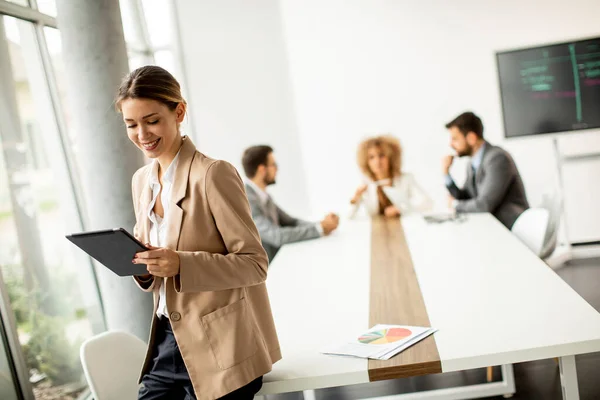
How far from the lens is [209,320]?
184 cm

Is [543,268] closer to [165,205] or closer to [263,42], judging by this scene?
[165,205]

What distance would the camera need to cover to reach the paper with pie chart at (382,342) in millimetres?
2209

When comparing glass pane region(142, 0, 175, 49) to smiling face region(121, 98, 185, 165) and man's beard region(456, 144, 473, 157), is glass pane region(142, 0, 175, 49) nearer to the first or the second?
man's beard region(456, 144, 473, 157)

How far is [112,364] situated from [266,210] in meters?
2.53

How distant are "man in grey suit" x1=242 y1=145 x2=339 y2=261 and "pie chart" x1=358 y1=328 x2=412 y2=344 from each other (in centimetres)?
225

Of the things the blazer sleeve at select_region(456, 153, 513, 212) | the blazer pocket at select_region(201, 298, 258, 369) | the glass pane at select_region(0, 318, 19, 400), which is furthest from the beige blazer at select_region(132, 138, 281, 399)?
the blazer sleeve at select_region(456, 153, 513, 212)

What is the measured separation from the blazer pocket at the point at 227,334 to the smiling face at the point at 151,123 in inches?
17.9

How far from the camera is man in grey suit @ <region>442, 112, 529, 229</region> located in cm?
497

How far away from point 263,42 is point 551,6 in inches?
109

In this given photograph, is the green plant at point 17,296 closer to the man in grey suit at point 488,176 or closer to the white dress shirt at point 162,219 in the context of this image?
the white dress shirt at point 162,219

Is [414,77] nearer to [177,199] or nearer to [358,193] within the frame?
[358,193]

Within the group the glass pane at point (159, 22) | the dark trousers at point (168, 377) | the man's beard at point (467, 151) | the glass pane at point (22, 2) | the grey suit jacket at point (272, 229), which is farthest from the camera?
the glass pane at point (159, 22)

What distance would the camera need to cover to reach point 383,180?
17.9 feet

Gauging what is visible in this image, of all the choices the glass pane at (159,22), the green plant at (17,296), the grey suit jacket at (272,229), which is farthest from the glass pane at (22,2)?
the glass pane at (159,22)
